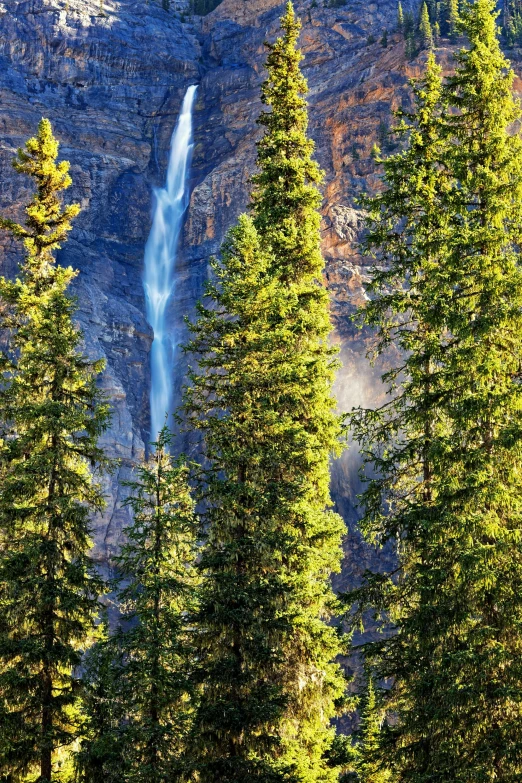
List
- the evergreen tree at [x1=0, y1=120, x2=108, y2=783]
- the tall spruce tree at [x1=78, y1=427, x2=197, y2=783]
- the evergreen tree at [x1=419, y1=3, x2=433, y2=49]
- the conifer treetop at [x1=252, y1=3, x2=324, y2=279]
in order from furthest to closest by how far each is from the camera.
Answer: the evergreen tree at [x1=419, y1=3, x2=433, y2=49]
the conifer treetop at [x1=252, y1=3, x2=324, y2=279]
the evergreen tree at [x1=0, y1=120, x2=108, y2=783]
the tall spruce tree at [x1=78, y1=427, x2=197, y2=783]

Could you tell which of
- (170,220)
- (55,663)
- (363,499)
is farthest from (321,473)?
(170,220)

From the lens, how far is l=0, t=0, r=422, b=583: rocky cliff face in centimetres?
6788

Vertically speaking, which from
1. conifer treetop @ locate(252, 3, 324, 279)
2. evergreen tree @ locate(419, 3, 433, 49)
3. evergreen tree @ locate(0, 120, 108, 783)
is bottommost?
Answer: evergreen tree @ locate(0, 120, 108, 783)

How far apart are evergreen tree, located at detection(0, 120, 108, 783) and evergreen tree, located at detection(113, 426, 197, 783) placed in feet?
2.75

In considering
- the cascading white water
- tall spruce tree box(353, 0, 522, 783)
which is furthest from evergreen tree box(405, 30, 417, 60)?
tall spruce tree box(353, 0, 522, 783)

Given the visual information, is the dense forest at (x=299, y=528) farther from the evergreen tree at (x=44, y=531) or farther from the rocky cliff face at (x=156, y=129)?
the rocky cliff face at (x=156, y=129)

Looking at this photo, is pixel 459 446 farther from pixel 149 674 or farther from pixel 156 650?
pixel 149 674

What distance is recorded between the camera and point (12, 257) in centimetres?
7150

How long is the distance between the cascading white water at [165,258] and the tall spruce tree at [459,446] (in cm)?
5184

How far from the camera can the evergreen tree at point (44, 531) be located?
13.3 metres

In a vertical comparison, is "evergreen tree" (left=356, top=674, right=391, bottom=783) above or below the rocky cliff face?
below

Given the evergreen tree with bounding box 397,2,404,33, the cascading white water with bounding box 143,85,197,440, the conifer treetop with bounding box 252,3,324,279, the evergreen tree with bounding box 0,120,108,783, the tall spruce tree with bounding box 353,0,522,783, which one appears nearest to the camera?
the tall spruce tree with bounding box 353,0,522,783

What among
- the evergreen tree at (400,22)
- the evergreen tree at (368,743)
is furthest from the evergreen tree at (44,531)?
the evergreen tree at (400,22)

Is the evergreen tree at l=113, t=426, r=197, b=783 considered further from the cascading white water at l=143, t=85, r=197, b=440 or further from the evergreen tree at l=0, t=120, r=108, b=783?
the cascading white water at l=143, t=85, r=197, b=440
